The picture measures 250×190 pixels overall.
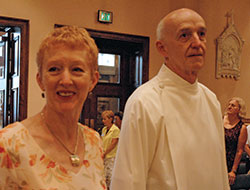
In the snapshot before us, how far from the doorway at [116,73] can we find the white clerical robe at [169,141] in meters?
4.33

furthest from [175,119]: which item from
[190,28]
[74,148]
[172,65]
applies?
[74,148]

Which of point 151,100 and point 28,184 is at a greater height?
point 151,100

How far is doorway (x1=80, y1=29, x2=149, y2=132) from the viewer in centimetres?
682

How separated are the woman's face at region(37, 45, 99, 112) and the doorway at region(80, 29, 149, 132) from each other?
527 centimetres

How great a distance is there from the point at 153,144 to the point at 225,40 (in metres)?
5.68

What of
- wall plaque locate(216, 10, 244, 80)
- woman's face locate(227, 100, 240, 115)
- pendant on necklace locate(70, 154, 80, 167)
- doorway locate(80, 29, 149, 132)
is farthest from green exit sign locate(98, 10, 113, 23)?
pendant on necklace locate(70, 154, 80, 167)

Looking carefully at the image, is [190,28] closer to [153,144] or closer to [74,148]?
[153,144]

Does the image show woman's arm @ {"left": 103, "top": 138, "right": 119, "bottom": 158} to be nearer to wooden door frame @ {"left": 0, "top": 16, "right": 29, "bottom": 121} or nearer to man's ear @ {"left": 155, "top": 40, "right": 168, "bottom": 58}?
wooden door frame @ {"left": 0, "top": 16, "right": 29, "bottom": 121}

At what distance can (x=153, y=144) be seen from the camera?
87.3 inches

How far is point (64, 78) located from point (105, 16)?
5.27 meters

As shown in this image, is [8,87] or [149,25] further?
[149,25]

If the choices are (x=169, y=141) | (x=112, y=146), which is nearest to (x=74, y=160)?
(x=169, y=141)

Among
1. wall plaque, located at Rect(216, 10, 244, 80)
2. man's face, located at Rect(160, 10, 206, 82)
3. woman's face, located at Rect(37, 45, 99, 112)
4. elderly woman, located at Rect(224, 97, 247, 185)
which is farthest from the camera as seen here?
wall plaque, located at Rect(216, 10, 244, 80)

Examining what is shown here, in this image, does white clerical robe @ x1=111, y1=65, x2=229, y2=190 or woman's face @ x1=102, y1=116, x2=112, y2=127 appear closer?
white clerical robe @ x1=111, y1=65, x2=229, y2=190
